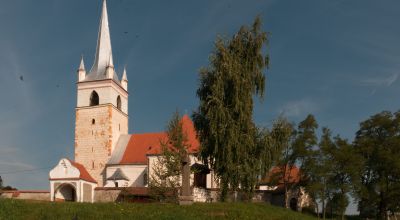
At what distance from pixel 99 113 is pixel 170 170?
24956mm

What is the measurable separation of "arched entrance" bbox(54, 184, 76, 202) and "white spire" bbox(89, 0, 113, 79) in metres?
12.9

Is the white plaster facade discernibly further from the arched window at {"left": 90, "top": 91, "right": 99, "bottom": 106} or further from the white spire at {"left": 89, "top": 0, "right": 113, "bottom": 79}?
the white spire at {"left": 89, "top": 0, "right": 113, "bottom": 79}

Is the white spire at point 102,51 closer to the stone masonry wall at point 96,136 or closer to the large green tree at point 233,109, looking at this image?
the stone masonry wall at point 96,136

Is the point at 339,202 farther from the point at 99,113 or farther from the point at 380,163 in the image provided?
the point at 99,113

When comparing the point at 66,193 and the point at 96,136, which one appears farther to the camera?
the point at 96,136

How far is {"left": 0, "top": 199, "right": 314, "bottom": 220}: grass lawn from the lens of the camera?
18.9 meters

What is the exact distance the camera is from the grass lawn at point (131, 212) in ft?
62.0

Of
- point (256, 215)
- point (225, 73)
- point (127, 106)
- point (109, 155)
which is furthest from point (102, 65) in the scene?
point (256, 215)

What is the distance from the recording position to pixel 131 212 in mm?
20203

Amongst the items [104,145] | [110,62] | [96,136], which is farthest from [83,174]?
[110,62]

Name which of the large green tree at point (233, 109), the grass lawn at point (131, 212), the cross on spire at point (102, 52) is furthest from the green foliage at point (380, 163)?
the cross on spire at point (102, 52)

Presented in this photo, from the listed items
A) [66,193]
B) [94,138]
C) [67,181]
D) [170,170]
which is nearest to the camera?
[170,170]

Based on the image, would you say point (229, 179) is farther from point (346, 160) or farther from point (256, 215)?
point (346, 160)

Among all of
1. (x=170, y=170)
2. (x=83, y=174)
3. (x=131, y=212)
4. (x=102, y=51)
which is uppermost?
(x=102, y=51)
